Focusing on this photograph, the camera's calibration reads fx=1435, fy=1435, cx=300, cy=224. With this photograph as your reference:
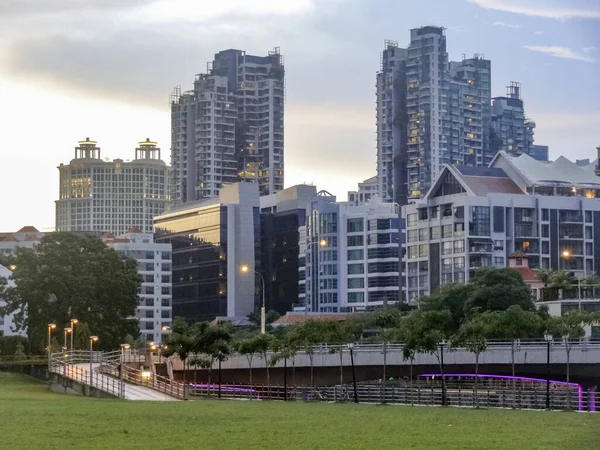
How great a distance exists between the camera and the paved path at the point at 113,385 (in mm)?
80688

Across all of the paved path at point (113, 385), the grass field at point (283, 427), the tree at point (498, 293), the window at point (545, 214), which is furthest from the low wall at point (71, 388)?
the window at point (545, 214)

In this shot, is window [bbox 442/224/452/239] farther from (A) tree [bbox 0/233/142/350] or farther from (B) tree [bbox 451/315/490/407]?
(B) tree [bbox 451/315/490/407]

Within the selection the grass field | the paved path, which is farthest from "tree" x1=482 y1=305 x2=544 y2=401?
→ the grass field

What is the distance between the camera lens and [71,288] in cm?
11888

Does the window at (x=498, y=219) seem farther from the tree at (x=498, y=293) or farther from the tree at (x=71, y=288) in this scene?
the tree at (x=71, y=288)

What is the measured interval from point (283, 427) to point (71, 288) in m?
73.3

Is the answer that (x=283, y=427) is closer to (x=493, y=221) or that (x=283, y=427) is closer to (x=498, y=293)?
(x=498, y=293)

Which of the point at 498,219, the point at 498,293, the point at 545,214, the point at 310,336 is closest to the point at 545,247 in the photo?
the point at 545,214

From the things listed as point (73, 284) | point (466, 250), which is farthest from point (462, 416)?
point (466, 250)

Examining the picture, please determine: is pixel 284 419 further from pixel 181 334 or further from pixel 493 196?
pixel 493 196

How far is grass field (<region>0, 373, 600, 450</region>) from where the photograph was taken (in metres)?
39.8

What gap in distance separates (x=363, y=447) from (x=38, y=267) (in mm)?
83227

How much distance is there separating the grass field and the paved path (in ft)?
45.1

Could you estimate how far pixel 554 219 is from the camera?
198375 millimetres
